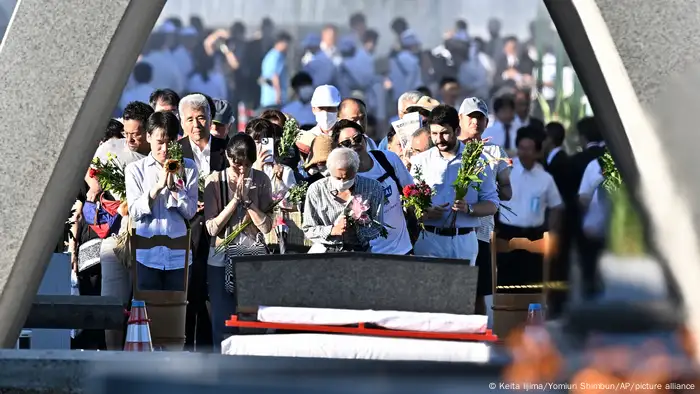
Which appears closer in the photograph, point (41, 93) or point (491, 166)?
point (41, 93)

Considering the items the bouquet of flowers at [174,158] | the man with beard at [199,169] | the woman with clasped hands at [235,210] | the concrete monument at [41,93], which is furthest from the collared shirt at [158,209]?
the concrete monument at [41,93]

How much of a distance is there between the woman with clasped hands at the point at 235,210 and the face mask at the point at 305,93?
8.49 meters

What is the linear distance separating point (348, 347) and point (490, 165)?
4.67 meters

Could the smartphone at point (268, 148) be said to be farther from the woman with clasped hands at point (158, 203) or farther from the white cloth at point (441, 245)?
the white cloth at point (441, 245)

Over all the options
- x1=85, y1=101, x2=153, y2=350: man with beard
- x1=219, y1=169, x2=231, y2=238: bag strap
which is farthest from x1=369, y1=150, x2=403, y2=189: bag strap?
x1=85, y1=101, x2=153, y2=350: man with beard

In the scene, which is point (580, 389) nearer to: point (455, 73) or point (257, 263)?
point (257, 263)

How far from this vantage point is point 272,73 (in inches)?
1028

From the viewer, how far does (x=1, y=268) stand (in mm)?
8016

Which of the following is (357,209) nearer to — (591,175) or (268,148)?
(268,148)

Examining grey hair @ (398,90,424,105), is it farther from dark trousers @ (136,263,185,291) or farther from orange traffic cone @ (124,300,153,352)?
orange traffic cone @ (124,300,153,352)

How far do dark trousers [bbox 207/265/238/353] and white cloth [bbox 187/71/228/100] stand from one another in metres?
13.0

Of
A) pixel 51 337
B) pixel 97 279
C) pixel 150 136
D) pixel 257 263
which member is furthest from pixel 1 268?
pixel 97 279

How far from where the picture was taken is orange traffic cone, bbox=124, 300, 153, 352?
1132 cm

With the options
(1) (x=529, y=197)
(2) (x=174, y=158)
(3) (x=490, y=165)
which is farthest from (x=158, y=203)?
(1) (x=529, y=197)
